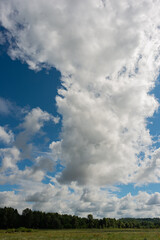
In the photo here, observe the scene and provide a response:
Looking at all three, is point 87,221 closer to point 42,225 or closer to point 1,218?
point 42,225

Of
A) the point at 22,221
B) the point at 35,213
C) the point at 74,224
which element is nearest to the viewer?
the point at 22,221

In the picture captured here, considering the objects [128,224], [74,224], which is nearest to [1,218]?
[74,224]

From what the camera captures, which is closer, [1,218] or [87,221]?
[1,218]

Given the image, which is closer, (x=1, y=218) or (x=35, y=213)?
(x=1, y=218)

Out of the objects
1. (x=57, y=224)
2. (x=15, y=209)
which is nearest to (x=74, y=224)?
(x=57, y=224)

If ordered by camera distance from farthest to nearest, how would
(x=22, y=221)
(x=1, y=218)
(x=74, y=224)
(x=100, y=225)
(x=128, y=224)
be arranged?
(x=128, y=224)
(x=100, y=225)
(x=74, y=224)
(x=22, y=221)
(x=1, y=218)

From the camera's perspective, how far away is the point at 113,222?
591 feet

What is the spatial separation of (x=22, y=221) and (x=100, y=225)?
74971 millimetres

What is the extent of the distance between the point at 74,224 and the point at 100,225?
29.2 metres

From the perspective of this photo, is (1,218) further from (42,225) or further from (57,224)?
(57,224)

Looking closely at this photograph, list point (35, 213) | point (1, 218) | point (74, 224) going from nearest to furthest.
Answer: point (1, 218) → point (35, 213) → point (74, 224)

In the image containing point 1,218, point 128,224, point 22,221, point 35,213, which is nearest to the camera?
point 1,218

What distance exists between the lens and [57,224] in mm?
142625

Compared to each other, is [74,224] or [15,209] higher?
[15,209]
